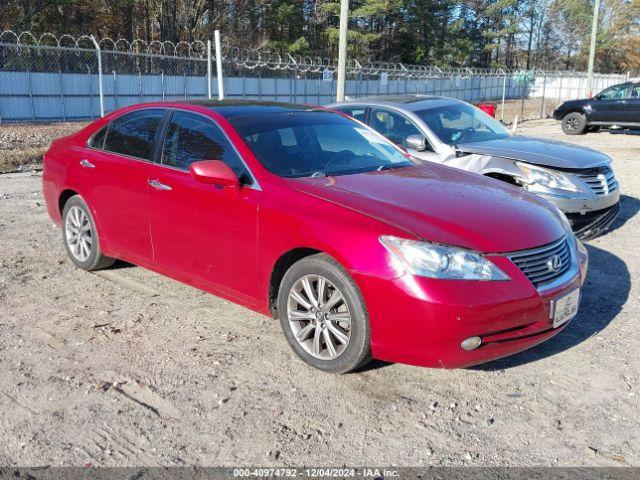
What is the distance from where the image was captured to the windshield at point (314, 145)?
438 centimetres

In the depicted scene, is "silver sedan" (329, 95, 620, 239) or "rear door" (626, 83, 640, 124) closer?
"silver sedan" (329, 95, 620, 239)

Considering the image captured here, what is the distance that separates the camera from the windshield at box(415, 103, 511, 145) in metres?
7.55

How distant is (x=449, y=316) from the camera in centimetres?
337

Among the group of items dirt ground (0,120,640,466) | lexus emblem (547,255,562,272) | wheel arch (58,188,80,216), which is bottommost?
dirt ground (0,120,640,466)

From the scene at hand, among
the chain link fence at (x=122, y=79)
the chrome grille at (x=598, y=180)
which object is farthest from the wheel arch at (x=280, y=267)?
the chain link fence at (x=122, y=79)

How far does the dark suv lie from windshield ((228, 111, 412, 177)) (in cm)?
1767

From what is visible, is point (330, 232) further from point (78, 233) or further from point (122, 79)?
point (122, 79)

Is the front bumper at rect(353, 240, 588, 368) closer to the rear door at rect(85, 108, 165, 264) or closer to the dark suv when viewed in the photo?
the rear door at rect(85, 108, 165, 264)

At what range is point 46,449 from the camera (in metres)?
3.09

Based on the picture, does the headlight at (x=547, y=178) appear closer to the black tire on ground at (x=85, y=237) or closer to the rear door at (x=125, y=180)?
the rear door at (x=125, y=180)

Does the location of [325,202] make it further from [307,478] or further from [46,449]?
[46,449]

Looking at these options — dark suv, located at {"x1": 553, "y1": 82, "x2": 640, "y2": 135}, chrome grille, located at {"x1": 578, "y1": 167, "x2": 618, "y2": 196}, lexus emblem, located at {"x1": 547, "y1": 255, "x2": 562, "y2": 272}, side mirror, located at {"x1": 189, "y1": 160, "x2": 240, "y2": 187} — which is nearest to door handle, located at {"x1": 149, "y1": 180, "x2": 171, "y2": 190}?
side mirror, located at {"x1": 189, "y1": 160, "x2": 240, "y2": 187}

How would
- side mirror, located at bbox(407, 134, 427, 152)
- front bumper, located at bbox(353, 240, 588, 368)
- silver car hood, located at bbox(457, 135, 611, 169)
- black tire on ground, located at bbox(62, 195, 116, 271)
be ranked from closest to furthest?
front bumper, located at bbox(353, 240, 588, 368) < black tire on ground, located at bbox(62, 195, 116, 271) < silver car hood, located at bbox(457, 135, 611, 169) < side mirror, located at bbox(407, 134, 427, 152)

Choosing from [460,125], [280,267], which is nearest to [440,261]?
[280,267]
